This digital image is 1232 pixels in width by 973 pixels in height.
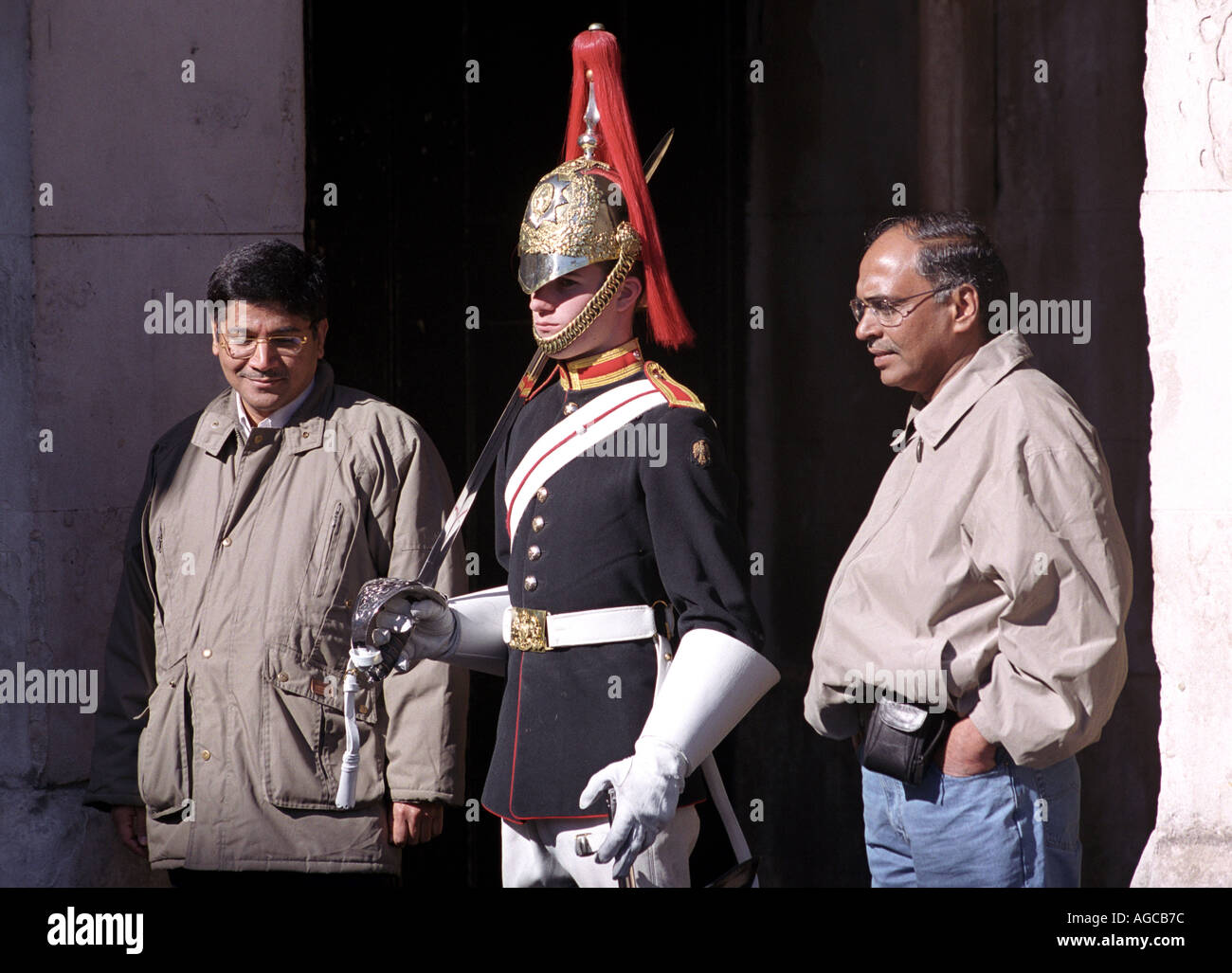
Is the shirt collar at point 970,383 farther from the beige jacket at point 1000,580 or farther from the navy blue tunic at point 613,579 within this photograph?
the navy blue tunic at point 613,579

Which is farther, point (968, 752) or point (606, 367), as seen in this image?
point (606, 367)

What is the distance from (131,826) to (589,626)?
165 centimetres

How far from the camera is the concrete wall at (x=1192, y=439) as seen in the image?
168 inches

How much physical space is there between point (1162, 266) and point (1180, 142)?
327mm

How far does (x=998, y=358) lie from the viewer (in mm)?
3738

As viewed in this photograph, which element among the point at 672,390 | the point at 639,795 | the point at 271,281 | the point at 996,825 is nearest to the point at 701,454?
the point at 672,390

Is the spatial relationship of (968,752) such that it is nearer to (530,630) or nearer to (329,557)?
(530,630)

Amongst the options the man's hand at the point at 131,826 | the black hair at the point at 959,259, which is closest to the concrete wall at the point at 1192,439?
the black hair at the point at 959,259

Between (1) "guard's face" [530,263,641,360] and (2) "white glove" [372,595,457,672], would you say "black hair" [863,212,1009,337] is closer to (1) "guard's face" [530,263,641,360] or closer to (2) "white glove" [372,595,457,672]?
(1) "guard's face" [530,263,641,360]

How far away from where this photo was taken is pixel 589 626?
3836mm

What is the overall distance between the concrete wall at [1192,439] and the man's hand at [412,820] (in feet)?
6.15
